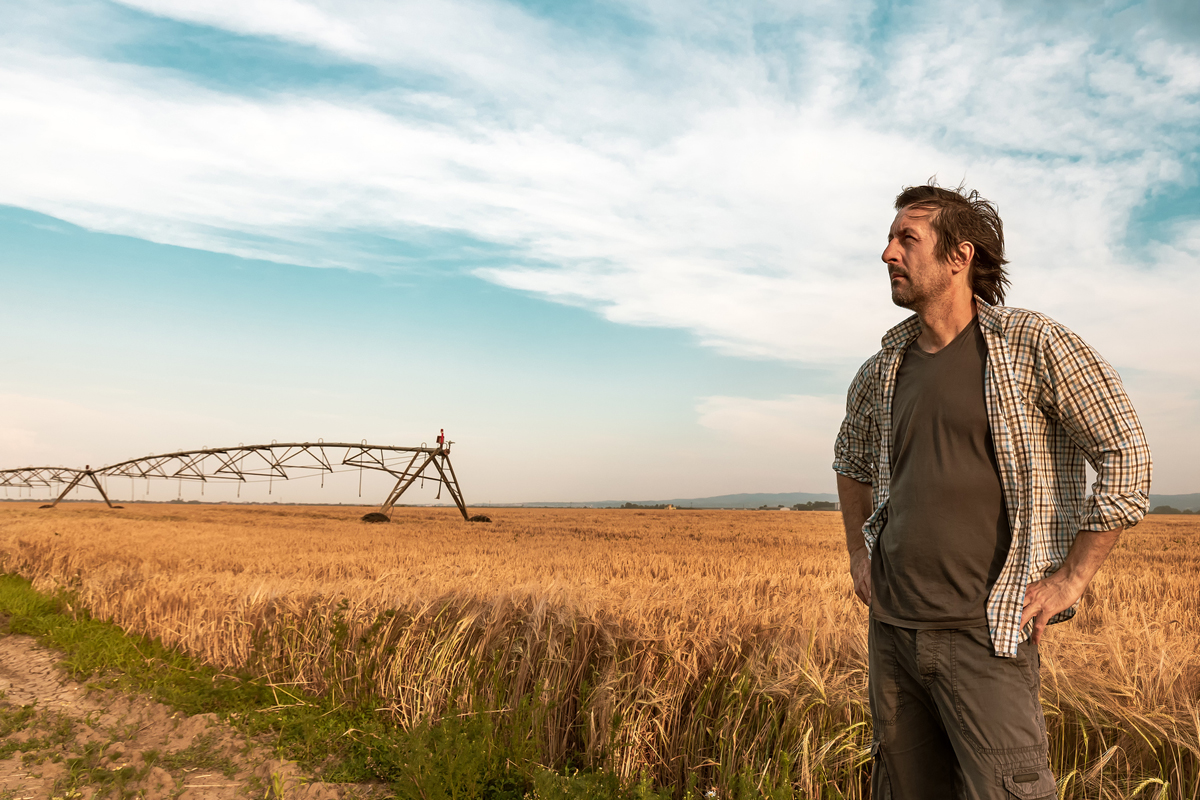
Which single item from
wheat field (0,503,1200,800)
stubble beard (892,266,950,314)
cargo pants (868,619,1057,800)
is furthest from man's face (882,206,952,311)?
wheat field (0,503,1200,800)

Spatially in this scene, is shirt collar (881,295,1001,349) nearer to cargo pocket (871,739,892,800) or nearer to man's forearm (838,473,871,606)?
man's forearm (838,473,871,606)

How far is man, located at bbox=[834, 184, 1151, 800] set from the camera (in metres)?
2.33

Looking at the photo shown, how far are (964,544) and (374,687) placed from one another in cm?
507

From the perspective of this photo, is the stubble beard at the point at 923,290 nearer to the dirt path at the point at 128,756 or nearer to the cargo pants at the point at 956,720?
the cargo pants at the point at 956,720

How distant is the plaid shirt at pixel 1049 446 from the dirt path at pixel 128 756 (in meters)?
4.32

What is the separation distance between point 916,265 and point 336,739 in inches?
208

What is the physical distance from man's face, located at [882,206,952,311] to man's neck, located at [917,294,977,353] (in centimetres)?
5

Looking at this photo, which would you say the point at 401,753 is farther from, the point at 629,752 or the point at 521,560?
the point at 521,560

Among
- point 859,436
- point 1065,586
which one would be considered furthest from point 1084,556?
point 859,436

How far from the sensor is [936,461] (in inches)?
98.6

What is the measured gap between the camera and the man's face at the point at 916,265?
8.61ft

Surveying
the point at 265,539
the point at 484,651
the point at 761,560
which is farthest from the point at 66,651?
the point at 265,539

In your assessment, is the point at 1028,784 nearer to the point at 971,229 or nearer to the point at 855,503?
the point at 855,503

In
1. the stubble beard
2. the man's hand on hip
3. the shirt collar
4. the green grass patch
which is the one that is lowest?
the green grass patch
